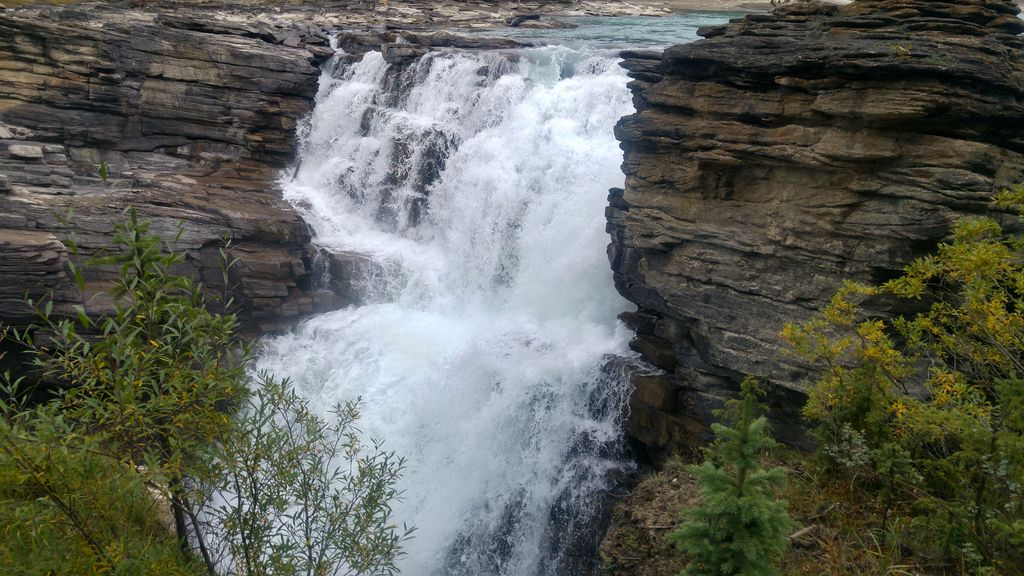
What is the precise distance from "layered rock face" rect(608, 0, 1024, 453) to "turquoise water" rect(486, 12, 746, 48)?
1145 centimetres

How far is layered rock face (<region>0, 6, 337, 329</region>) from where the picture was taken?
16750mm

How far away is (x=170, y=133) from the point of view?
68.9 feet

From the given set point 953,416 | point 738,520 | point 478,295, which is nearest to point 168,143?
point 478,295

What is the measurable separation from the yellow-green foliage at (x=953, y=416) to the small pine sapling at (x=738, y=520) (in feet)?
5.18

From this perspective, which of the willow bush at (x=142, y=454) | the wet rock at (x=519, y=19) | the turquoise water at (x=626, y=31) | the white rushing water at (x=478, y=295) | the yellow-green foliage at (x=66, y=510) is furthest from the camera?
the wet rock at (x=519, y=19)

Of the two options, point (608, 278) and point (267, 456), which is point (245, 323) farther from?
point (267, 456)

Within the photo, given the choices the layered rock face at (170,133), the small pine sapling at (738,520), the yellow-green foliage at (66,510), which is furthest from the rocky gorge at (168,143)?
the small pine sapling at (738,520)

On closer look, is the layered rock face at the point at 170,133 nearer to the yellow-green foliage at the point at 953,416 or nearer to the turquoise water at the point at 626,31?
the turquoise water at the point at 626,31

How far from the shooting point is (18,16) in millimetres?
20375

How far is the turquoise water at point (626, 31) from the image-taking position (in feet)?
82.3

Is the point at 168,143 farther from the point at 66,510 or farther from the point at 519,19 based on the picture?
the point at 519,19

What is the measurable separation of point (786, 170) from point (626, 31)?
20.8 meters

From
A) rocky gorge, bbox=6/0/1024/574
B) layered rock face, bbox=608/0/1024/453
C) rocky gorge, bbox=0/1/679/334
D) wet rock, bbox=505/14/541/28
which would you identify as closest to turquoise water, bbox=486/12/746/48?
wet rock, bbox=505/14/541/28

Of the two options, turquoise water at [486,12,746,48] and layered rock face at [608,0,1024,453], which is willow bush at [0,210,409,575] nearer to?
layered rock face at [608,0,1024,453]
